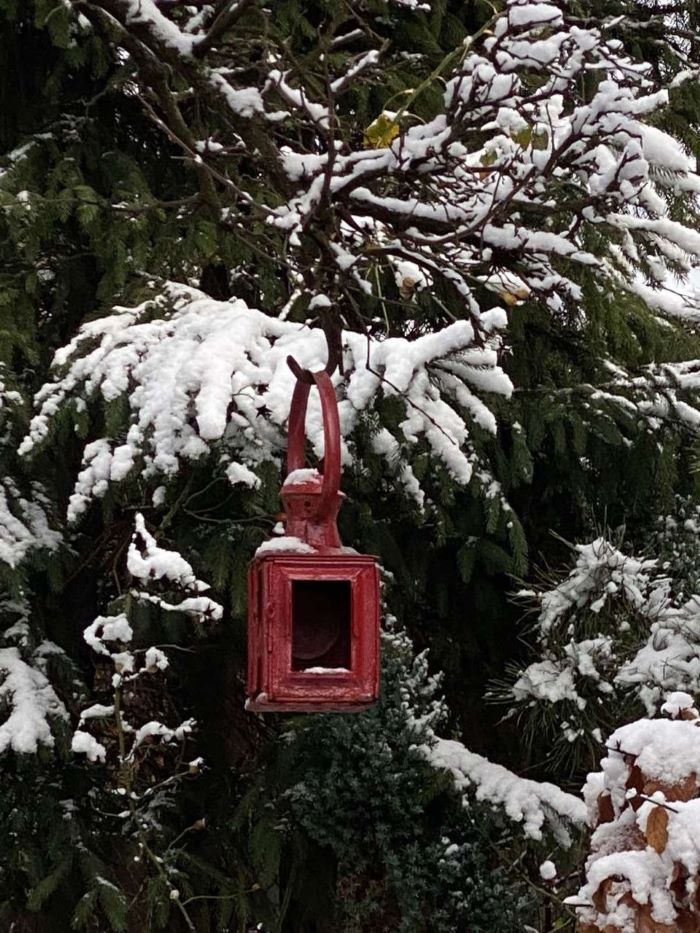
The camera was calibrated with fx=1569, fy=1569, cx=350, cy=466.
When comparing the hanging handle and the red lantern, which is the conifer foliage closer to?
the hanging handle

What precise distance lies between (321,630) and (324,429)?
53cm

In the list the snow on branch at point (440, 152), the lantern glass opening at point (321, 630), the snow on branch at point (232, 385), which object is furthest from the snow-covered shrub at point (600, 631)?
the lantern glass opening at point (321, 630)

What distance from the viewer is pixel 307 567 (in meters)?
2.61

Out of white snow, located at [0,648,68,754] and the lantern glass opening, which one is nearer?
the lantern glass opening

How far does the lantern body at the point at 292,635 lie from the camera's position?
2.60 meters

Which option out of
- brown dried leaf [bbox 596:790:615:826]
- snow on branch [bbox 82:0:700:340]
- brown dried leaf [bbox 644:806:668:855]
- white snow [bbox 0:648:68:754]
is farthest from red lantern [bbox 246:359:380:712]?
white snow [bbox 0:648:68:754]

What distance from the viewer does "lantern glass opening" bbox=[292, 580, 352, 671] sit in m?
2.86

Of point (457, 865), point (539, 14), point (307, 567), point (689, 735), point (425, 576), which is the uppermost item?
point (539, 14)

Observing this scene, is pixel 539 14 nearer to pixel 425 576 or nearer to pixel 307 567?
pixel 307 567

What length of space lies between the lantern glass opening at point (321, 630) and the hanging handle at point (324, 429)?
0.92 feet

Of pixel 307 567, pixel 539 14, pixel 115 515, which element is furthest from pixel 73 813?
pixel 539 14

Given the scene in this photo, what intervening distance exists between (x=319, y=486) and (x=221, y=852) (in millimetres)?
3108

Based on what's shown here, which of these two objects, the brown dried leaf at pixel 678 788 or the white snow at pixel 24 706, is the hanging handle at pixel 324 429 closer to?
the brown dried leaf at pixel 678 788

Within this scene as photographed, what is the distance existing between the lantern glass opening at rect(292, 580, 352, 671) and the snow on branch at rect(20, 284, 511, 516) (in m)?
1.30
